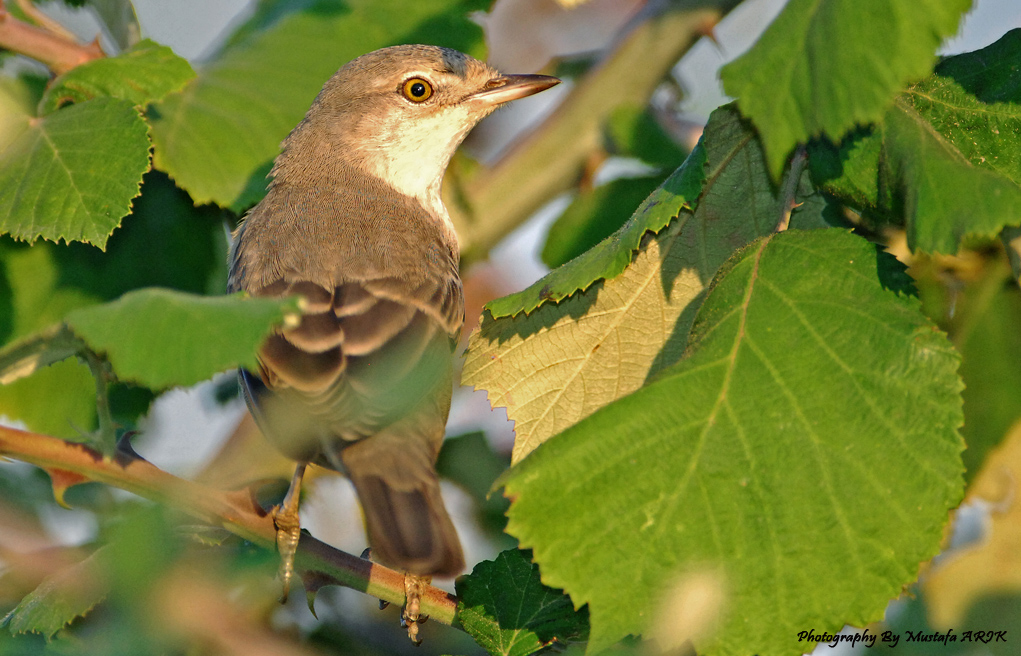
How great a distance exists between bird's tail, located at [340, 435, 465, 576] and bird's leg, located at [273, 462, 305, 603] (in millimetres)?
235

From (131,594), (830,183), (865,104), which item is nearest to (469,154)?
(830,183)

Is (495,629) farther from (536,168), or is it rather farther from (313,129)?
(313,129)

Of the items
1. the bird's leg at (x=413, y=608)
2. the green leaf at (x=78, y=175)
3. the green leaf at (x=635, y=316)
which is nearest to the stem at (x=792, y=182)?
the green leaf at (x=635, y=316)

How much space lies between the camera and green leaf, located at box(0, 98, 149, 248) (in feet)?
8.70

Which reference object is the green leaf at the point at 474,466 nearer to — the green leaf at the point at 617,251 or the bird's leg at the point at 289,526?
the bird's leg at the point at 289,526

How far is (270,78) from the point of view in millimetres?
3516

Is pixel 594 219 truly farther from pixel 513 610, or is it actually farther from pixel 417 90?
pixel 513 610

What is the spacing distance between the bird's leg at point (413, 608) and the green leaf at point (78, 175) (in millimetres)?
1249

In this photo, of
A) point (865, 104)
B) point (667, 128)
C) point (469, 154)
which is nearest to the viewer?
point (865, 104)

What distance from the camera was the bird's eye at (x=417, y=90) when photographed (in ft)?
14.9

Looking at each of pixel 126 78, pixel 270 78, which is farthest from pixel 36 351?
pixel 270 78

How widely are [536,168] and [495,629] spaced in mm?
1837

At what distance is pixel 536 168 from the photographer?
3.54 m

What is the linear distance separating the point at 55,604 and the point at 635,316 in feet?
5.09
